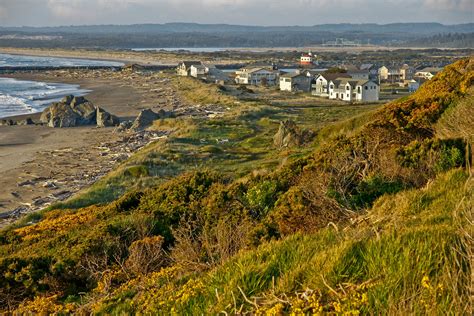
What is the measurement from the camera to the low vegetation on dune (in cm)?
450

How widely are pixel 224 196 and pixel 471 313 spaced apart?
9297 millimetres

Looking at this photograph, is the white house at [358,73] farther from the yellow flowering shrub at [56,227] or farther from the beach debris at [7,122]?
the yellow flowering shrub at [56,227]

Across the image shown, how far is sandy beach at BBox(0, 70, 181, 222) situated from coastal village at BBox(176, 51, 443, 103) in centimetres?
2267

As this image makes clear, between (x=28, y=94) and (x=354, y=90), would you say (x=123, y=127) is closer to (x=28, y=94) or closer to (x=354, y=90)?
(x=354, y=90)

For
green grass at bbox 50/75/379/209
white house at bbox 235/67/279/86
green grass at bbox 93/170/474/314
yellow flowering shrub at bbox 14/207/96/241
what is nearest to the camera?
green grass at bbox 93/170/474/314

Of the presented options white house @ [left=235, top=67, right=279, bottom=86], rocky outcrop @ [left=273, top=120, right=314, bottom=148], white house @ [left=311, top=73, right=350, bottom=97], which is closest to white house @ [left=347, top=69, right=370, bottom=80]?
white house @ [left=235, top=67, right=279, bottom=86]

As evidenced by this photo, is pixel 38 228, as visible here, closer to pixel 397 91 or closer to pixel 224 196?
pixel 224 196

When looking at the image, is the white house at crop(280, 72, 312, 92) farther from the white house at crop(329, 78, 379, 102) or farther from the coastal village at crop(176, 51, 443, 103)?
the white house at crop(329, 78, 379, 102)

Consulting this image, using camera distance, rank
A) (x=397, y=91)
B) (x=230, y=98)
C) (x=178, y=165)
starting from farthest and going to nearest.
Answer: (x=397, y=91)
(x=230, y=98)
(x=178, y=165)

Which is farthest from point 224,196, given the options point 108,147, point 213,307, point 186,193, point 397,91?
point 397,91

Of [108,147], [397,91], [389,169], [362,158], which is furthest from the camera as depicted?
[397,91]

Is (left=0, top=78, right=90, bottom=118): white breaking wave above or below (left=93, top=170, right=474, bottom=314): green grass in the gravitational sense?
below

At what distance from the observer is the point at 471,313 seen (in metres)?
3.75

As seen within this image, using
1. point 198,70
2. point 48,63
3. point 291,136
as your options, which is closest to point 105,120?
point 291,136
